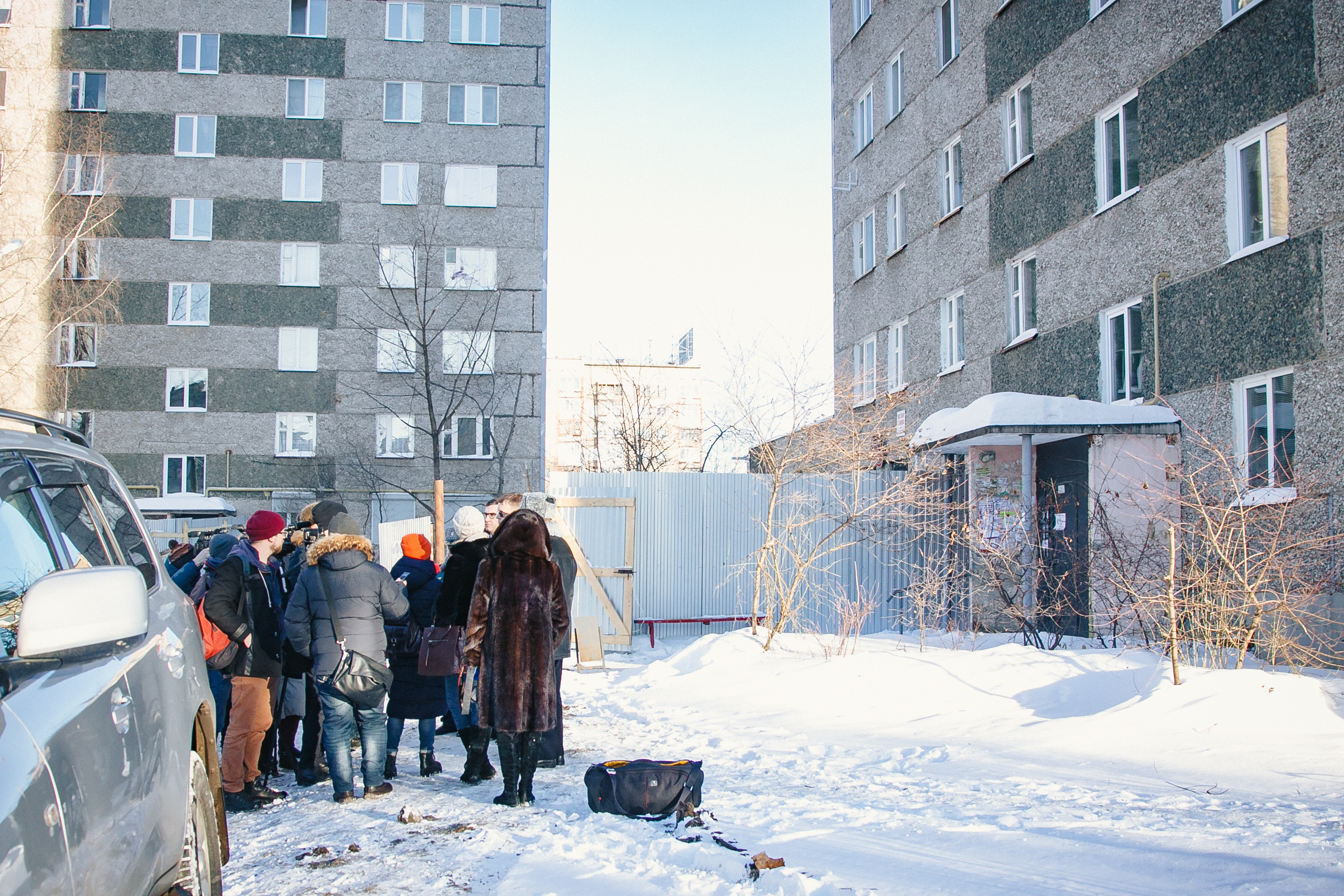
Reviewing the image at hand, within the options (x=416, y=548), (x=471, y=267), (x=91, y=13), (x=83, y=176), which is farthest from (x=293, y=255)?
(x=416, y=548)

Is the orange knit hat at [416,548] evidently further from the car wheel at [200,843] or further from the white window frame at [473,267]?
the white window frame at [473,267]

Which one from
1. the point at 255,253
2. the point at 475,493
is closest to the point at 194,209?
the point at 255,253

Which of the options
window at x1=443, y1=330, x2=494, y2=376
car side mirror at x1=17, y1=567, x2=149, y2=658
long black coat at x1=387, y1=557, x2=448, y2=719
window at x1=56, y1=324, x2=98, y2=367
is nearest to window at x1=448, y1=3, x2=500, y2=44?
window at x1=443, y1=330, x2=494, y2=376

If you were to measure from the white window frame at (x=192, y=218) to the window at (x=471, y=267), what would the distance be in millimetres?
7082

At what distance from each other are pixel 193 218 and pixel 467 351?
917 cm

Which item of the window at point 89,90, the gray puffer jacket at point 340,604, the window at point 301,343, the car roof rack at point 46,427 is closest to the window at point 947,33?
the gray puffer jacket at point 340,604

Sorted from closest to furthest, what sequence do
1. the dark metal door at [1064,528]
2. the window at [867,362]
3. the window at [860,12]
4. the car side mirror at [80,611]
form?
1. the car side mirror at [80,611]
2. the dark metal door at [1064,528]
3. the window at [867,362]
4. the window at [860,12]

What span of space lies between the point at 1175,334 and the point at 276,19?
94.1 ft

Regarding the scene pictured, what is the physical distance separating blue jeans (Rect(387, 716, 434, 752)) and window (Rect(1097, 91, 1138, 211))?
11840 mm

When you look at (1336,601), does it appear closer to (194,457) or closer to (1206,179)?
(1206,179)

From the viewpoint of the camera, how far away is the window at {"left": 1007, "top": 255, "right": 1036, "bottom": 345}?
55.7 feet

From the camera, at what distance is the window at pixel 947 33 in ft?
65.0

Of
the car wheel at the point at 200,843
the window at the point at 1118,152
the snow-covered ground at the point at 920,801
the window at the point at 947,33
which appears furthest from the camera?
the window at the point at 947,33

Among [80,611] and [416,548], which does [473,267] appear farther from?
[80,611]
